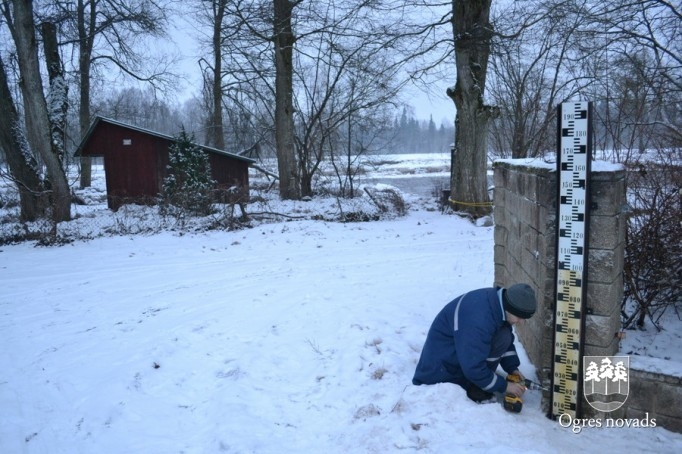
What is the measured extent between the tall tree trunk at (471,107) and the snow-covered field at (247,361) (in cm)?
478

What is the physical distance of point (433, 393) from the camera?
389 cm

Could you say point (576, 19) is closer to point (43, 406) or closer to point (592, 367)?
point (592, 367)

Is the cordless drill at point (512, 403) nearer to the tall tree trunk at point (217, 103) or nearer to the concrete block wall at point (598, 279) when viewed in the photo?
the concrete block wall at point (598, 279)

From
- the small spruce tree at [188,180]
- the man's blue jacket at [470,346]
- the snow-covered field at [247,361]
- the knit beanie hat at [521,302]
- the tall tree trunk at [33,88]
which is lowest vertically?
the snow-covered field at [247,361]

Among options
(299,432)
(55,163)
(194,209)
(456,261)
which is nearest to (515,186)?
(299,432)

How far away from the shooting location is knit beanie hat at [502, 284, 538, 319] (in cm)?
347

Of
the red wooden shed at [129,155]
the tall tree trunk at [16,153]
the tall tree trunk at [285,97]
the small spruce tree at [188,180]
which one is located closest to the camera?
the small spruce tree at [188,180]

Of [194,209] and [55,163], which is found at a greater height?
[55,163]

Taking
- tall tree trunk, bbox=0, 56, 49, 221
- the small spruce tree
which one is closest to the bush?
the small spruce tree

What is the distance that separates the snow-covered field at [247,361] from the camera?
3.61 m

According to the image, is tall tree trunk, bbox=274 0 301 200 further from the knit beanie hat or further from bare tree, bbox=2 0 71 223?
the knit beanie hat

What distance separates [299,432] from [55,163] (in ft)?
40.8

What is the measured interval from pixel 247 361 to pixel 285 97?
556 inches

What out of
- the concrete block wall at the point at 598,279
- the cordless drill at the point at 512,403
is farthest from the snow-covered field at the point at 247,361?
the concrete block wall at the point at 598,279
